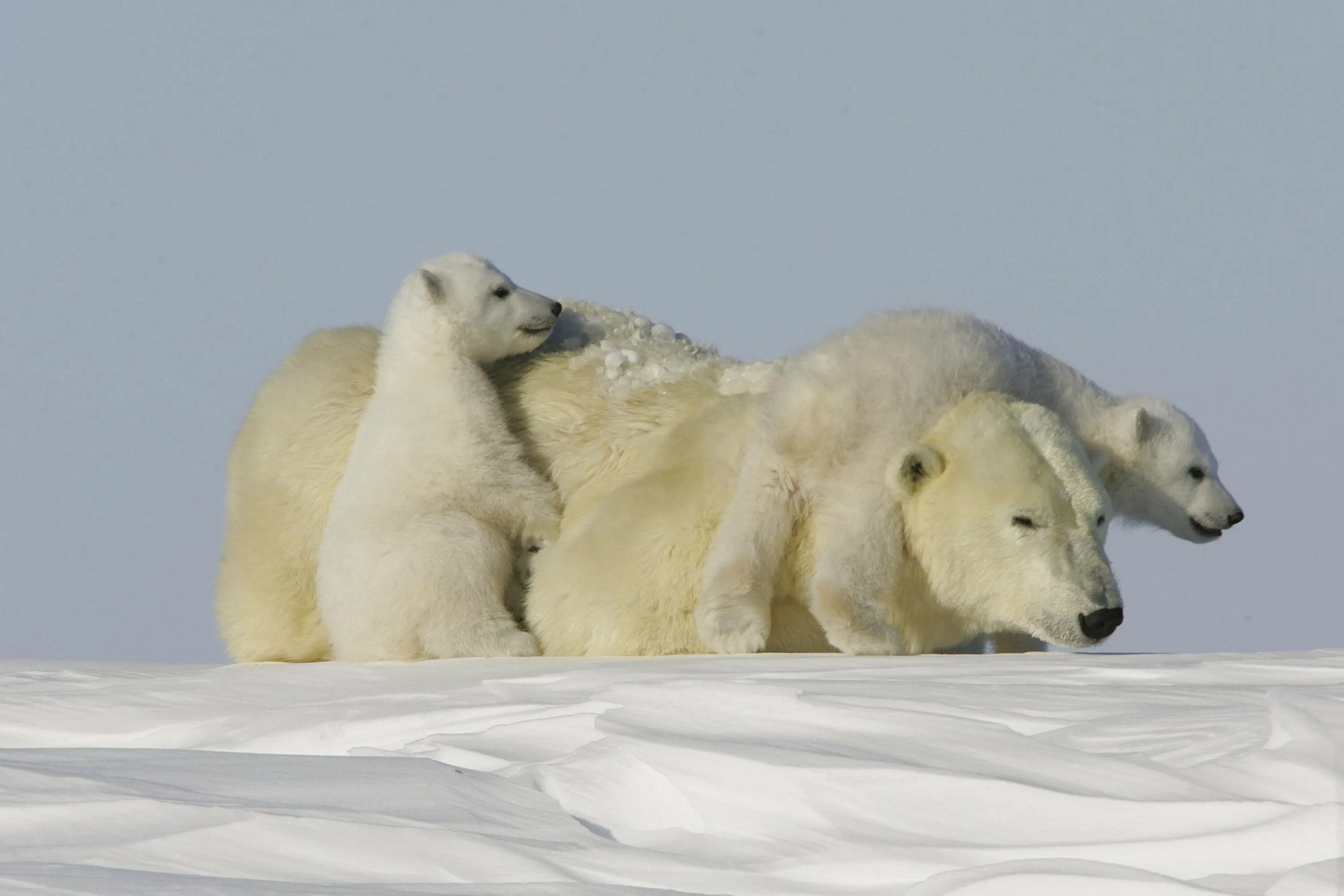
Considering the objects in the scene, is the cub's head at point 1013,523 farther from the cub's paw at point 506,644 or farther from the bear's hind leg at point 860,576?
the cub's paw at point 506,644

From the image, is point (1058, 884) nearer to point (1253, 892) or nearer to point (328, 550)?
point (1253, 892)

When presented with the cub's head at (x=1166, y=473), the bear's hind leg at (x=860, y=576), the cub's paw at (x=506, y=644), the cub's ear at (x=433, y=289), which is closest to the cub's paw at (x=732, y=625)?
the bear's hind leg at (x=860, y=576)

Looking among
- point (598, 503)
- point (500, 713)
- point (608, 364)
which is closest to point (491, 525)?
point (598, 503)

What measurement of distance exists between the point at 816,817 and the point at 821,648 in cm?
333

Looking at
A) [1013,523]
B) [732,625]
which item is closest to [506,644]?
[732,625]

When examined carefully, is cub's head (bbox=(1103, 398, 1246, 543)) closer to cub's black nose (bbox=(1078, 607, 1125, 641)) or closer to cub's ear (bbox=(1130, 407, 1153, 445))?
cub's ear (bbox=(1130, 407, 1153, 445))

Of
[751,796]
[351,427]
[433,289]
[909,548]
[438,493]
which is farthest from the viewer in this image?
[351,427]

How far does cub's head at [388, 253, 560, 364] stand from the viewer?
767 cm

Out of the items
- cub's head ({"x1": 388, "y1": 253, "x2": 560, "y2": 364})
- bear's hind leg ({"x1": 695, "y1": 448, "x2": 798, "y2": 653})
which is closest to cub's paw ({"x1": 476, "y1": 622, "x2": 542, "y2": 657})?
bear's hind leg ({"x1": 695, "y1": 448, "x2": 798, "y2": 653})

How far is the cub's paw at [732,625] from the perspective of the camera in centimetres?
653

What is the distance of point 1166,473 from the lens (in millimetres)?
7441

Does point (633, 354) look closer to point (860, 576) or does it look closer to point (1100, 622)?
point (860, 576)

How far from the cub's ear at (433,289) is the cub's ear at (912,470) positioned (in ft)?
7.40

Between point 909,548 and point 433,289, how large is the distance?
96.6 inches
